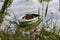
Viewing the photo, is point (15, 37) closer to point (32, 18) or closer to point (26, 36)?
point (26, 36)

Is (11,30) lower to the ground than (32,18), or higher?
lower

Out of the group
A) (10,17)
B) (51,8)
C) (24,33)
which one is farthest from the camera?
(51,8)

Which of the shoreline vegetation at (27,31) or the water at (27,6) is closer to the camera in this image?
the shoreline vegetation at (27,31)

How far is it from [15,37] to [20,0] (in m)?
Answer: 0.76

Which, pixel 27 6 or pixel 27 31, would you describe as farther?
pixel 27 6

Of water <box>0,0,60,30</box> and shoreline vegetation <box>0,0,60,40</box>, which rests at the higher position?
water <box>0,0,60,30</box>

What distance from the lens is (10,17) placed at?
6.05 feet

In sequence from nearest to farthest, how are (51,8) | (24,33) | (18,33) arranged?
(18,33)
(24,33)
(51,8)

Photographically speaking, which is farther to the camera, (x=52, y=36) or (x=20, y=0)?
(x=20, y=0)

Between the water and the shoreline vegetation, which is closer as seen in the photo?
the shoreline vegetation

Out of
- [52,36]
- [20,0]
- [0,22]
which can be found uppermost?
[20,0]

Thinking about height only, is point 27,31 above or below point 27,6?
below

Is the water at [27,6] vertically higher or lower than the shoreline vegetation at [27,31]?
higher

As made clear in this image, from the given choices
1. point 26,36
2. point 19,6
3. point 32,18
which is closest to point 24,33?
point 26,36
